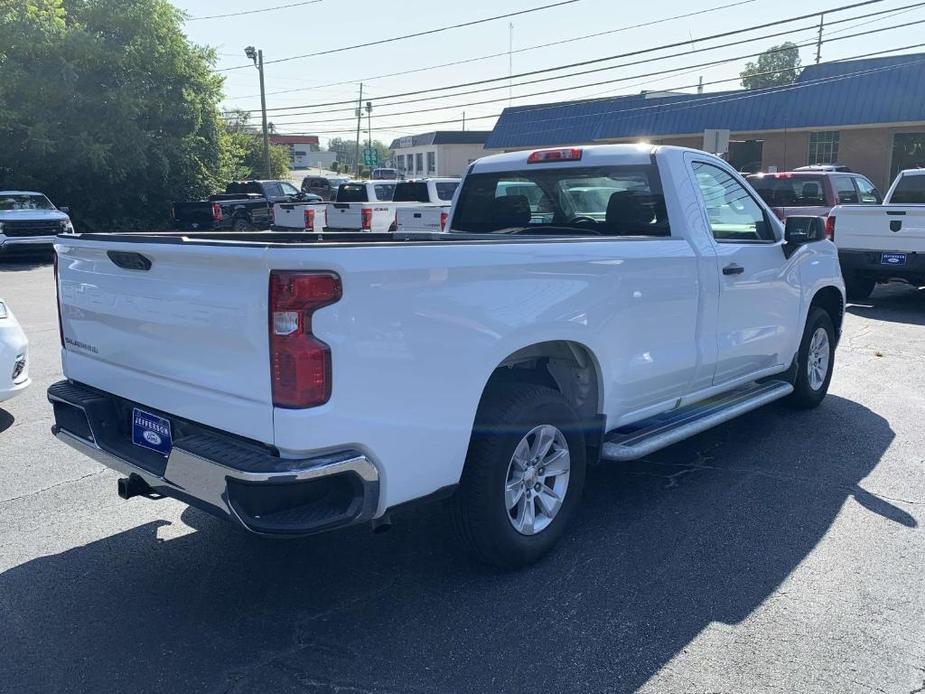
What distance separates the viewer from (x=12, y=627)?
3.46m

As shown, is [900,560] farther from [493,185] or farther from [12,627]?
[12,627]

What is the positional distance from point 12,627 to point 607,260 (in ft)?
10.5

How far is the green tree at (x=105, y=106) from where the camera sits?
75.9ft

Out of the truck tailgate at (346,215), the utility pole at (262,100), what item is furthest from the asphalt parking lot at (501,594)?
the utility pole at (262,100)

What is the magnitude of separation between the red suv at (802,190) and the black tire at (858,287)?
77.6 inches

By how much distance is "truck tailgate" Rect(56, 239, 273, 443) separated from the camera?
299cm

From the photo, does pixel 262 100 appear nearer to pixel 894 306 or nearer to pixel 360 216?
pixel 360 216

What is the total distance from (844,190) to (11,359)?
14.0 m

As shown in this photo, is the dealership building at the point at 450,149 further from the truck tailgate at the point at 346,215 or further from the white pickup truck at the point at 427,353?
the white pickup truck at the point at 427,353

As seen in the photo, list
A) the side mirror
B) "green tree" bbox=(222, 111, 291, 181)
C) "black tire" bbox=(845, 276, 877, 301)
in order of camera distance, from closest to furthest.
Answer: the side mirror → "black tire" bbox=(845, 276, 877, 301) → "green tree" bbox=(222, 111, 291, 181)

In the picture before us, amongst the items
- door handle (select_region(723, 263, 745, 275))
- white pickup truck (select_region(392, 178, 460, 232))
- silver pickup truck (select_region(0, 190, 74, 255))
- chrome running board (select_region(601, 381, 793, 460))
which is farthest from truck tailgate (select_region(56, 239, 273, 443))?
silver pickup truck (select_region(0, 190, 74, 255))

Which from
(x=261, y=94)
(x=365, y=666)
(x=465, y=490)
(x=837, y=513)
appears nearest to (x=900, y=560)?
(x=837, y=513)

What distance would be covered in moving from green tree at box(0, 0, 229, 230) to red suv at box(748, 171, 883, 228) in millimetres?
18802

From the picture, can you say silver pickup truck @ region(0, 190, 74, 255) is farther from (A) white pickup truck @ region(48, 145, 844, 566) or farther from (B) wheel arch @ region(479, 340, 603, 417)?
(B) wheel arch @ region(479, 340, 603, 417)
